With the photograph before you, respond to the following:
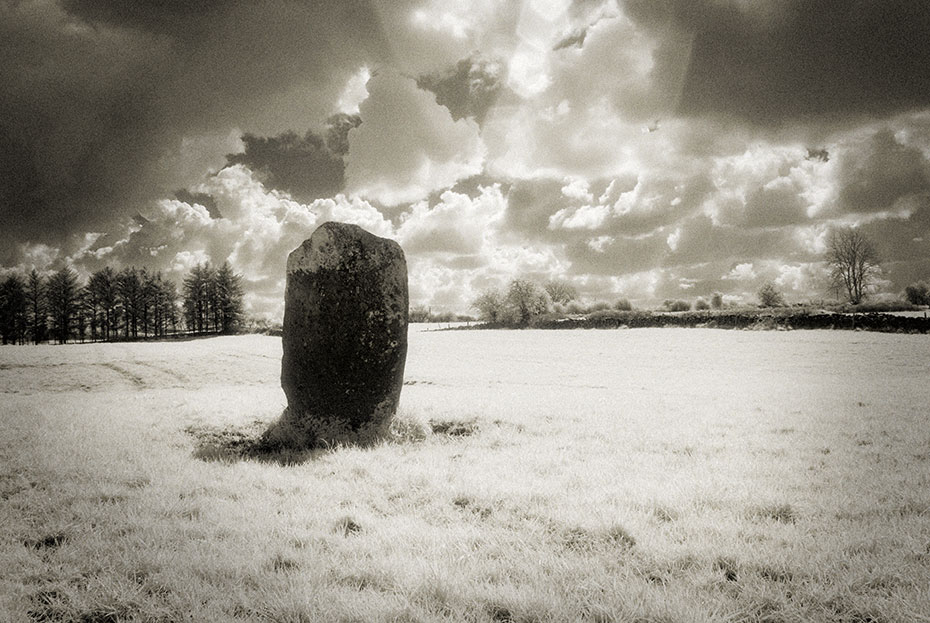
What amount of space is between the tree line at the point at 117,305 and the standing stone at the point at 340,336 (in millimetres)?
82170

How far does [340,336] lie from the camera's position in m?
8.68

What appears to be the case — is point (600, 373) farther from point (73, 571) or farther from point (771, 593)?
point (73, 571)

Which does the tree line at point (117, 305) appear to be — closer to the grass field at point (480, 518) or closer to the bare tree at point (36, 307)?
the bare tree at point (36, 307)

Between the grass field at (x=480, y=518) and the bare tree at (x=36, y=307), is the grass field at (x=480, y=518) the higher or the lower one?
the lower one

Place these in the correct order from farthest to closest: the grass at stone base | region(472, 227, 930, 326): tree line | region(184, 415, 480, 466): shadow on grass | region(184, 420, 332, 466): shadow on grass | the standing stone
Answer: region(472, 227, 930, 326): tree line → the standing stone → region(184, 415, 480, 466): shadow on grass → region(184, 420, 332, 466): shadow on grass → the grass at stone base

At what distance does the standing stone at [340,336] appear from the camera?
8688 mm

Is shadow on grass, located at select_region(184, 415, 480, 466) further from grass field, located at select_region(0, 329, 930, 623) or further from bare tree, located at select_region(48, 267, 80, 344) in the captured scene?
bare tree, located at select_region(48, 267, 80, 344)

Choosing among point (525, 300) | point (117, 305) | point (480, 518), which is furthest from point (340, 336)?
point (117, 305)

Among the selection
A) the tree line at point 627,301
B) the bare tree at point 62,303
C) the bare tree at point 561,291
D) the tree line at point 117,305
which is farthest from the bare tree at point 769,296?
the bare tree at point 62,303

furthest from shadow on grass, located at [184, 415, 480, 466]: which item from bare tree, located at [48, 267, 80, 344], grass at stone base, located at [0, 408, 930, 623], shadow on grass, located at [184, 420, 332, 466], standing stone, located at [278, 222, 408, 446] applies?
bare tree, located at [48, 267, 80, 344]

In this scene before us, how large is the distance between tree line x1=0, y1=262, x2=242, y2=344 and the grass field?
79351 millimetres

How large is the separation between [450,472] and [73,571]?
407 centimetres

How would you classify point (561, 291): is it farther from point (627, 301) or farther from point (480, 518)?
point (480, 518)

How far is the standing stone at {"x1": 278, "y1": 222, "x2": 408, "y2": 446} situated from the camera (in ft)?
28.5
